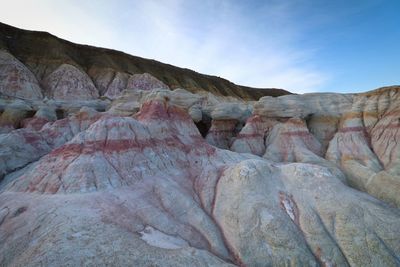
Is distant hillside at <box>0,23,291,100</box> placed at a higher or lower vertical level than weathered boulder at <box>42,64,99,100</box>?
higher

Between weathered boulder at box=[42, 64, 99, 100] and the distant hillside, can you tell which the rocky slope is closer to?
weathered boulder at box=[42, 64, 99, 100]

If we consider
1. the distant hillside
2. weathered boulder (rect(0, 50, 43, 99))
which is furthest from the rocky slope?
the distant hillside

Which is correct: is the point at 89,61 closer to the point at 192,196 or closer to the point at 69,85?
the point at 69,85

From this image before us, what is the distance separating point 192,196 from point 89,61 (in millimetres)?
59707

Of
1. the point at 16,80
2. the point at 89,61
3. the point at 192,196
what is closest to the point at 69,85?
the point at 16,80

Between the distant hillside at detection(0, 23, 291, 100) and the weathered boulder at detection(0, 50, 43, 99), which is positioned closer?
the weathered boulder at detection(0, 50, 43, 99)

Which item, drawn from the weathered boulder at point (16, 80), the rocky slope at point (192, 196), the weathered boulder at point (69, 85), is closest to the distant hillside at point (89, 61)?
the weathered boulder at point (69, 85)

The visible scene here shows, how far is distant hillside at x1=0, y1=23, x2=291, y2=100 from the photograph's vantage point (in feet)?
177

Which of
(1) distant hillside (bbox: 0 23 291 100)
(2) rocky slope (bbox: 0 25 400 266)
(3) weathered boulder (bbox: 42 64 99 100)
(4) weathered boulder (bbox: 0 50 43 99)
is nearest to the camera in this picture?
(2) rocky slope (bbox: 0 25 400 266)

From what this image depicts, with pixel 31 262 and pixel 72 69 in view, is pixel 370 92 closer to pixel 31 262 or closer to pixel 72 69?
pixel 31 262

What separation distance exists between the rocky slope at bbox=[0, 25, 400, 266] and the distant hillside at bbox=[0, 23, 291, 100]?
39.4 m

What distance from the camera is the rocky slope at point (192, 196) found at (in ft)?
28.7

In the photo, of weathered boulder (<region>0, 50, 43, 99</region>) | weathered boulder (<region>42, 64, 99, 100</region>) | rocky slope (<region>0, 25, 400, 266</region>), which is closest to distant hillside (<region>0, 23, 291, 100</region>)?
weathered boulder (<region>42, 64, 99, 100</region>)

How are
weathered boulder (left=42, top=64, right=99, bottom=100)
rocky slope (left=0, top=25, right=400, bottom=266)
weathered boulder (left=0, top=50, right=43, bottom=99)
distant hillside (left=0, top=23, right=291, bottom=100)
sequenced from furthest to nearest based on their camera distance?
distant hillside (left=0, top=23, right=291, bottom=100) → weathered boulder (left=42, top=64, right=99, bottom=100) → weathered boulder (left=0, top=50, right=43, bottom=99) → rocky slope (left=0, top=25, right=400, bottom=266)
